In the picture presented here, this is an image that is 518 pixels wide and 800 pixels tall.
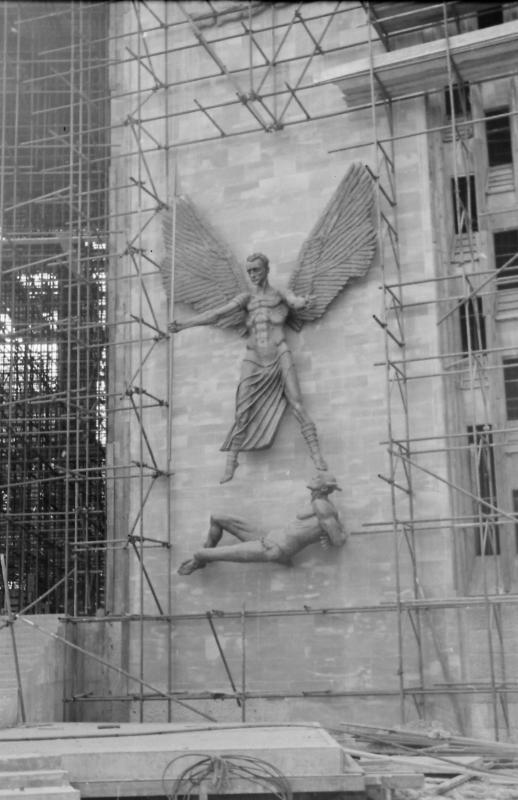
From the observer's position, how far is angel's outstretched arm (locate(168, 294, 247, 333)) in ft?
71.3

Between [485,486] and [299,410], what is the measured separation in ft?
12.9

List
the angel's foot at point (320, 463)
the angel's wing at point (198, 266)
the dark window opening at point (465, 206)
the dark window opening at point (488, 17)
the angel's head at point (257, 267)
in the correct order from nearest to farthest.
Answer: the angel's foot at point (320, 463)
the dark window opening at point (465, 206)
the angel's head at point (257, 267)
the angel's wing at point (198, 266)
the dark window opening at point (488, 17)

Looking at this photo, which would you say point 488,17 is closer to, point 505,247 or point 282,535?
point 505,247

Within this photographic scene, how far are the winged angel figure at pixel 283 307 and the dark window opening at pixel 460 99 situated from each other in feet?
8.38

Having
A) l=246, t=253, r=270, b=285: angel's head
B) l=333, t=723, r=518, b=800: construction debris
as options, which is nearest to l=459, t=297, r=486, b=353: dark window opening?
l=246, t=253, r=270, b=285: angel's head

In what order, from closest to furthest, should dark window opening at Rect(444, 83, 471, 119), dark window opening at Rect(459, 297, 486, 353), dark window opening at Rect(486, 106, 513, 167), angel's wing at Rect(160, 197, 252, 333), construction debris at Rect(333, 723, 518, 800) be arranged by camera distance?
1. construction debris at Rect(333, 723, 518, 800)
2. dark window opening at Rect(459, 297, 486, 353)
3. dark window opening at Rect(444, 83, 471, 119)
4. dark window opening at Rect(486, 106, 513, 167)
5. angel's wing at Rect(160, 197, 252, 333)

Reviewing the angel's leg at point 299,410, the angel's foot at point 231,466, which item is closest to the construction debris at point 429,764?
the angel's leg at point 299,410

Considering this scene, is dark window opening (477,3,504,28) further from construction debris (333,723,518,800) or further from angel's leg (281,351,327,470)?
construction debris (333,723,518,800)

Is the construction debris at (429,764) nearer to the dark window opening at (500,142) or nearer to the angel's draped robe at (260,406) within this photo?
the angel's draped robe at (260,406)

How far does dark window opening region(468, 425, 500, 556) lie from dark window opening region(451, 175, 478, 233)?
165 inches

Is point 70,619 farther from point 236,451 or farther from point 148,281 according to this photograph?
point 148,281

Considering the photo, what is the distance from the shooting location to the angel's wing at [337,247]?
69.6 ft

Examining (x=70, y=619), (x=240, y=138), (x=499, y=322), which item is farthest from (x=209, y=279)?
(x=70, y=619)

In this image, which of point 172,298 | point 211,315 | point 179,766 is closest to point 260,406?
point 211,315
